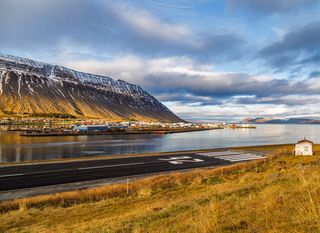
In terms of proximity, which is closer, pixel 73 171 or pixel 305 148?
pixel 73 171

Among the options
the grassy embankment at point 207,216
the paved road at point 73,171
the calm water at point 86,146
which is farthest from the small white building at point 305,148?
the grassy embankment at point 207,216

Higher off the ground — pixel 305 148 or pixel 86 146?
pixel 305 148

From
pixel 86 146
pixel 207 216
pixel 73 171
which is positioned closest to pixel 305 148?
pixel 73 171

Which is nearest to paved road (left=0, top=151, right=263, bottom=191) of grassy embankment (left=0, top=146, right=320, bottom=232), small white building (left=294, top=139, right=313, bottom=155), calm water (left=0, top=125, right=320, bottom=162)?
grassy embankment (left=0, top=146, right=320, bottom=232)

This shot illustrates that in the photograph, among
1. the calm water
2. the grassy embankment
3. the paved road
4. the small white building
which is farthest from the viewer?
the calm water

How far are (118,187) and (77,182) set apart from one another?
19.3ft

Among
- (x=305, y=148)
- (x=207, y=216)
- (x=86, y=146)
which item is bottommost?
(x=86, y=146)

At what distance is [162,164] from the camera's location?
1497 inches

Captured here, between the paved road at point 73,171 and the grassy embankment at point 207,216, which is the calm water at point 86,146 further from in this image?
the grassy embankment at point 207,216

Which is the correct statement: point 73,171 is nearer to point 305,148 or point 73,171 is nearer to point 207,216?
point 207,216

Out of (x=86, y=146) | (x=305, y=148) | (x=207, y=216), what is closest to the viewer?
(x=207, y=216)

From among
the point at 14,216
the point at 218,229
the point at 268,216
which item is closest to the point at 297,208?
the point at 268,216

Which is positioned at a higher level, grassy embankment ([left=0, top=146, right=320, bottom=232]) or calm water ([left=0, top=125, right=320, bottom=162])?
grassy embankment ([left=0, top=146, right=320, bottom=232])

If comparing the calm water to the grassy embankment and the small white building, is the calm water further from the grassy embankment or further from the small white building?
the grassy embankment
